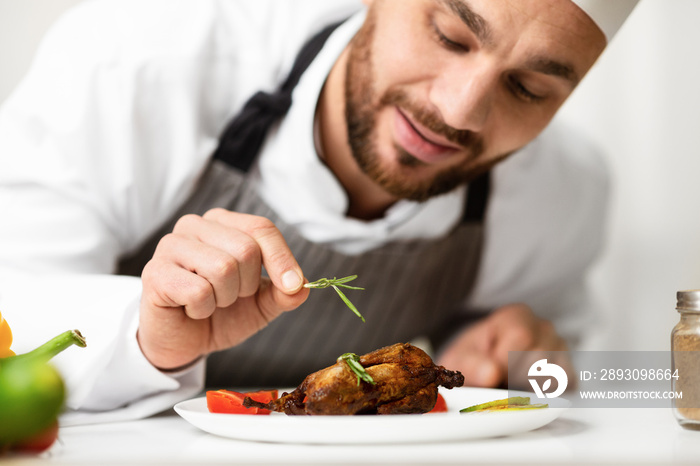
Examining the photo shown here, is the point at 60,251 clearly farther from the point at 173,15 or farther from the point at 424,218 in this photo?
the point at 424,218

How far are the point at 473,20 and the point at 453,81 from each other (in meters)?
0.09

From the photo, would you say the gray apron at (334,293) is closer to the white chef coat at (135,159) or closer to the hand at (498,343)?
the white chef coat at (135,159)

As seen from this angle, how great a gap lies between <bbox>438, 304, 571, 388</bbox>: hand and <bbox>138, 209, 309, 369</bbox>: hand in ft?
1.74

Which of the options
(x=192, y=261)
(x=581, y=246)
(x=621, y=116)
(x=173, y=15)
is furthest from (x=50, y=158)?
(x=621, y=116)

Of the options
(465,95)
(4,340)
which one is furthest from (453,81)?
(4,340)

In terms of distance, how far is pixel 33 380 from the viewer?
0.46 meters

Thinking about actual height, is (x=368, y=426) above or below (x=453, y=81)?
below

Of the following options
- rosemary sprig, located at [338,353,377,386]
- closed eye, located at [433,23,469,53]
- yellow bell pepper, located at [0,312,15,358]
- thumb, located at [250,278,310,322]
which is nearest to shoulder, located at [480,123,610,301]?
closed eye, located at [433,23,469,53]

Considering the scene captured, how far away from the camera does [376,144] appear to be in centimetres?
106

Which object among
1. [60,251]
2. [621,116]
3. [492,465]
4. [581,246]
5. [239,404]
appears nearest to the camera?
[492,465]

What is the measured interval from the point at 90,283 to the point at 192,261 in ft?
0.79

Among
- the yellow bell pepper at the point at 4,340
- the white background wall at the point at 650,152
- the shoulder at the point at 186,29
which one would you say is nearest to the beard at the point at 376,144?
the shoulder at the point at 186,29

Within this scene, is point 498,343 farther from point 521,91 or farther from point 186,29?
point 186,29

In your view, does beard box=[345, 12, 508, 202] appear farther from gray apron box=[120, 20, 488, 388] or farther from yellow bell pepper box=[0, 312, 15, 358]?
yellow bell pepper box=[0, 312, 15, 358]
